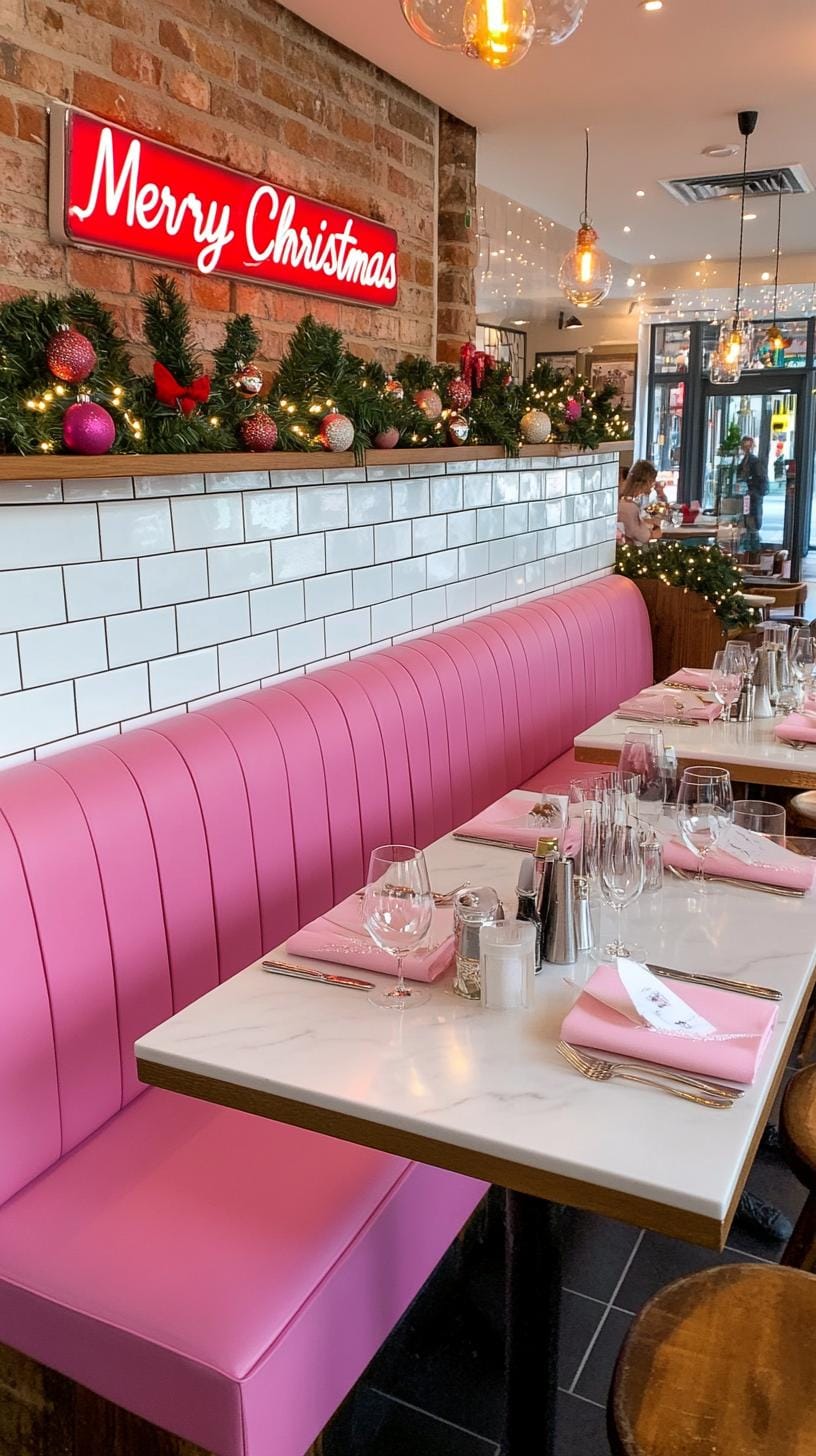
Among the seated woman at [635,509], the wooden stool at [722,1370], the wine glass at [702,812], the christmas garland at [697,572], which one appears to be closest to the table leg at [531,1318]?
the wooden stool at [722,1370]

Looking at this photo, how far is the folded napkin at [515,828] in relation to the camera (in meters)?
2.37

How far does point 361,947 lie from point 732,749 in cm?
171

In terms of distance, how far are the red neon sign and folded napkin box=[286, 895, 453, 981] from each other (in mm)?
1903

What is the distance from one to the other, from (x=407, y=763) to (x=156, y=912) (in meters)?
1.18

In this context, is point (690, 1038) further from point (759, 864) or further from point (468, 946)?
point (759, 864)

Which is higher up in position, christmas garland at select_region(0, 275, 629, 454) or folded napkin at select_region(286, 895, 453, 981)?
christmas garland at select_region(0, 275, 629, 454)

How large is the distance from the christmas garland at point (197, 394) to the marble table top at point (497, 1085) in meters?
1.19

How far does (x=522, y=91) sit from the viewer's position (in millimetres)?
5031

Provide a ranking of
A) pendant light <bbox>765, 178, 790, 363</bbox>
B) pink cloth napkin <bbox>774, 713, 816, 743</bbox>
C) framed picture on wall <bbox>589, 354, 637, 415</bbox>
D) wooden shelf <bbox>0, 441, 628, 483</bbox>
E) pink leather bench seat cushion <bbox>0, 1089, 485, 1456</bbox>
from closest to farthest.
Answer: pink leather bench seat cushion <bbox>0, 1089, 485, 1456</bbox>, wooden shelf <bbox>0, 441, 628, 483</bbox>, pink cloth napkin <bbox>774, 713, 816, 743</bbox>, pendant light <bbox>765, 178, 790, 363</bbox>, framed picture on wall <bbox>589, 354, 637, 415</bbox>

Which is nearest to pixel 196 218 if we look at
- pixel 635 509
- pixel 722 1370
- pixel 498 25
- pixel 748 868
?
pixel 498 25

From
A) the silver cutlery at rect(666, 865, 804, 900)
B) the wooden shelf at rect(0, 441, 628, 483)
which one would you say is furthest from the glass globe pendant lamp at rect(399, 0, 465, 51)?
the silver cutlery at rect(666, 865, 804, 900)

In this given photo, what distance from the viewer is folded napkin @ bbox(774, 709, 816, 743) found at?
328 cm

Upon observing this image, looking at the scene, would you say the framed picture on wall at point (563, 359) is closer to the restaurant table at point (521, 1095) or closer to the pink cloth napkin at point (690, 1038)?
the restaurant table at point (521, 1095)

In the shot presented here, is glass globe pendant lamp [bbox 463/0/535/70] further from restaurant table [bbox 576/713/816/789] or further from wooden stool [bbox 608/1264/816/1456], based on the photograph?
wooden stool [bbox 608/1264/816/1456]
